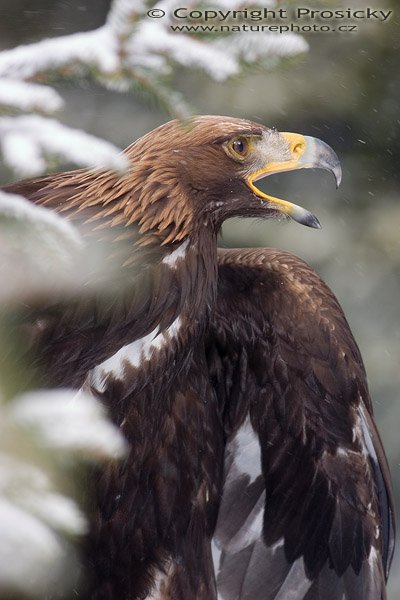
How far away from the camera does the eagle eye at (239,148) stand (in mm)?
1640

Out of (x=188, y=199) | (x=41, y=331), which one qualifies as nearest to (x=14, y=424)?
(x=41, y=331)

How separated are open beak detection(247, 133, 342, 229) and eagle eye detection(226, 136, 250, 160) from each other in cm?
4

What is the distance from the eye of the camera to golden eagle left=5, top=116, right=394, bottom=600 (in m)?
1.55

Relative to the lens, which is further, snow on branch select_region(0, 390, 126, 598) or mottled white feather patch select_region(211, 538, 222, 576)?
mottled white feather patch select_region(211, 538, 222, 576)

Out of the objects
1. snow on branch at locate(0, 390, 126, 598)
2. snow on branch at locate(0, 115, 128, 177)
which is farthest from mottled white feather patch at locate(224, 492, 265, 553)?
snow on branch at locate(0, 115, 128, 177)

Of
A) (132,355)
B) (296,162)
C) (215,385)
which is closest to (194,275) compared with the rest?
(132,355)

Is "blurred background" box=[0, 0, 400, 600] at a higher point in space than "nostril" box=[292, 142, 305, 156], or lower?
lower

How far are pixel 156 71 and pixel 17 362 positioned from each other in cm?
55

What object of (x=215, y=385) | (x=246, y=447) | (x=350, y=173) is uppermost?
(x=350, y=173)

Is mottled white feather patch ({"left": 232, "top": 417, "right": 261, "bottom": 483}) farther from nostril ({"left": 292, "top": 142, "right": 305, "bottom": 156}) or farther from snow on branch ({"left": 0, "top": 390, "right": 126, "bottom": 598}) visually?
snow on branch ({"left": 0, "top": 390, "right": 126, "bottom": 598})

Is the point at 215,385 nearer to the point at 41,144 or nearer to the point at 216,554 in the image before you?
A: the point at 216,554

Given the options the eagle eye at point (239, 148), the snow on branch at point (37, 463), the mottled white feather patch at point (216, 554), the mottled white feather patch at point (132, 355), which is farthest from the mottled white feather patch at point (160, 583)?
the snow on branch at point (37, 463)

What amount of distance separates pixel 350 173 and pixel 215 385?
25.1 inches

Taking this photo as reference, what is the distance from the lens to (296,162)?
5.55 ft
